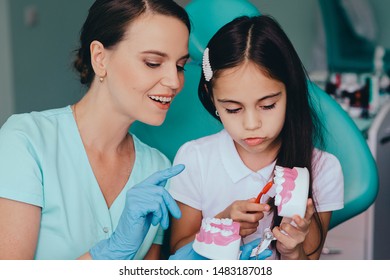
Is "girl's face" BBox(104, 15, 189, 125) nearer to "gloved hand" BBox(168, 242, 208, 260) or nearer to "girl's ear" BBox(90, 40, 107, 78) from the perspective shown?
"girl's ear" BBox(90, 40, 107, 78)

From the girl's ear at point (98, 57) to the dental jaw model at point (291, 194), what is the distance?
446mm

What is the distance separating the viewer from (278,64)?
1217 mm

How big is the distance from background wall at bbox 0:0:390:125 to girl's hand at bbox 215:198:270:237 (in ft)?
5.19

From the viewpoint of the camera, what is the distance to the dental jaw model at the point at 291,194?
1.08m

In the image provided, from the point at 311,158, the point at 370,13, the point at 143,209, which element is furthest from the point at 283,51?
the point at 370,13

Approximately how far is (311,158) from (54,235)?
575 mm

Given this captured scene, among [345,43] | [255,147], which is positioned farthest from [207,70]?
[345,43]

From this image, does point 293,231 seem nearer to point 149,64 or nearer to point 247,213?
point 247,213

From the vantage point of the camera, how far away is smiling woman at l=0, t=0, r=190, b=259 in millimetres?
1178

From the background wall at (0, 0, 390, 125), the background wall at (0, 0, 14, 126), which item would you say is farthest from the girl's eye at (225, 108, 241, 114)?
the background wall at (0, 0, 14, 126)

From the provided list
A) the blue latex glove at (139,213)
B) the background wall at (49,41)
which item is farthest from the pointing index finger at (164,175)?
the background wall at (49,41)

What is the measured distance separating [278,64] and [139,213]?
0.41 m
